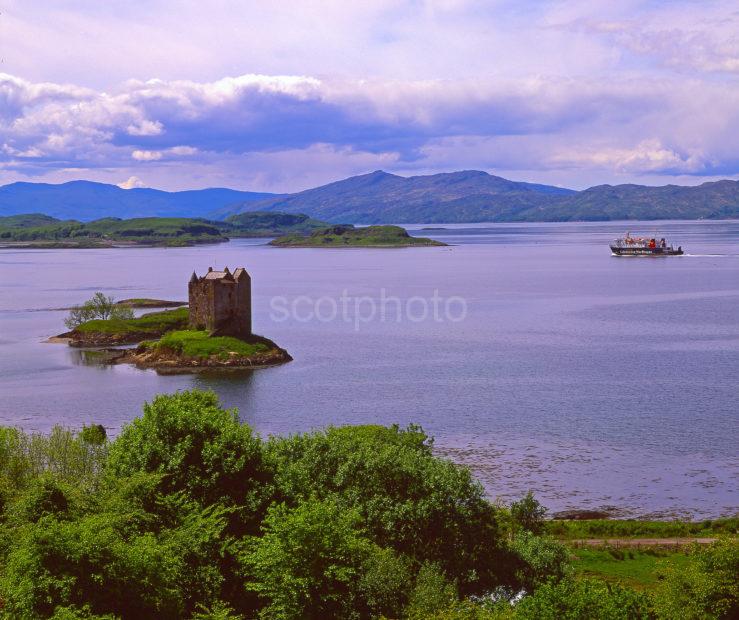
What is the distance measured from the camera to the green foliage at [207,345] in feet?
375

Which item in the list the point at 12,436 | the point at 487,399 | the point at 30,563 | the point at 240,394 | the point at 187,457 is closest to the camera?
the point at 30,563

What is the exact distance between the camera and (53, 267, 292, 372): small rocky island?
371 ft

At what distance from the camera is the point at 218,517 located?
35625 millimetres

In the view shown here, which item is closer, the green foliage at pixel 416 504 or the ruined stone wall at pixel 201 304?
the green foliage at pixel 416 504

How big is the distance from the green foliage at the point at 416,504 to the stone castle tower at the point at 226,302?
3061 inches

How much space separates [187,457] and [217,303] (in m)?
82.3

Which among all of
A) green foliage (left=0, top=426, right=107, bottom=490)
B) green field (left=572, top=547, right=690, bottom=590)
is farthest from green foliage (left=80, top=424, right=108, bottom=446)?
green field (left=572, top=547, right=690, bottom=590)

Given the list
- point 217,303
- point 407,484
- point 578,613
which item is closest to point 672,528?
point 407,484

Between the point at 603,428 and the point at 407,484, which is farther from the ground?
the point at 407,484

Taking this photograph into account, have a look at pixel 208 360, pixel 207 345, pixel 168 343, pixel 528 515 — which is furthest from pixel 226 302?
pixel 528 515

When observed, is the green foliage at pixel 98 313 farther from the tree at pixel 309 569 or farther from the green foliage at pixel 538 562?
the tree at pixel 309 569

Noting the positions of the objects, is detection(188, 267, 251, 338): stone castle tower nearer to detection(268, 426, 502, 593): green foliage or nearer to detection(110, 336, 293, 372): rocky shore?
detection(110, 336, 293, 372): rocky shore

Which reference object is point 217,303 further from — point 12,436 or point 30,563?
point 30,563

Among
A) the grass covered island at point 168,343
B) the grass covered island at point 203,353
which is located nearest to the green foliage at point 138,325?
the grass covered island at point 168,343
